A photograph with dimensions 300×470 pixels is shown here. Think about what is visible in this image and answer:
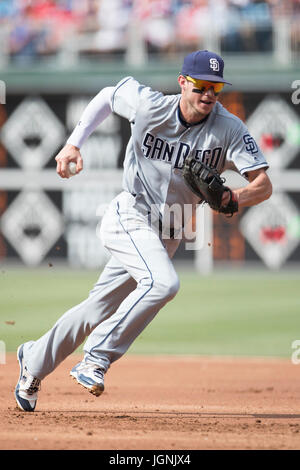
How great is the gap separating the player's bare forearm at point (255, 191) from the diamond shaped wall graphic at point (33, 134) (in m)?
11.5

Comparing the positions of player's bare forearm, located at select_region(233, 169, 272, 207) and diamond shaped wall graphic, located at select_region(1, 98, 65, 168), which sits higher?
player's bare forearm, located at select_region(233, 169, 272, 207)

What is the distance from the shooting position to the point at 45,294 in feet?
42.2

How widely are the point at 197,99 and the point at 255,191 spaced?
55 centimetres

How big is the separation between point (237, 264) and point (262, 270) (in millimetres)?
454

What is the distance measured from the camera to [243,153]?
4.58m

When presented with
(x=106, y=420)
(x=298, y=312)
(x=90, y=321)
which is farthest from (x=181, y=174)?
(x=298, y=312)

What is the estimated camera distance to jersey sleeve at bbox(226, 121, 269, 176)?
455cm

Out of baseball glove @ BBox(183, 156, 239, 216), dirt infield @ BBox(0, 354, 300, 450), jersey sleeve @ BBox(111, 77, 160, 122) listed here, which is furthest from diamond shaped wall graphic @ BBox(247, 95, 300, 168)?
baseball glove @ BBox(183, 156, 239, 216)

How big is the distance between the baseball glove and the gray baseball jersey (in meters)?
0.20

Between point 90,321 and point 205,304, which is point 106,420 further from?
point 205,304

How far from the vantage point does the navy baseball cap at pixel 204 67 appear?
14.6ft

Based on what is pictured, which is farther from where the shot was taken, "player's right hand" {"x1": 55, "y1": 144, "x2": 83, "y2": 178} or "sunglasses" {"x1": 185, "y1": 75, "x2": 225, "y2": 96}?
"player's right hand" {"x1": 55, "y1": 144, "x2": 83, "y2": 178}

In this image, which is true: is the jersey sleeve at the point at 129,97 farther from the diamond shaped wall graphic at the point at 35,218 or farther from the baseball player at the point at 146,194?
the diamond shaped wall graphic at the point at 35,218

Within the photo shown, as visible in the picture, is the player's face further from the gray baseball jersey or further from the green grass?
the green grass
